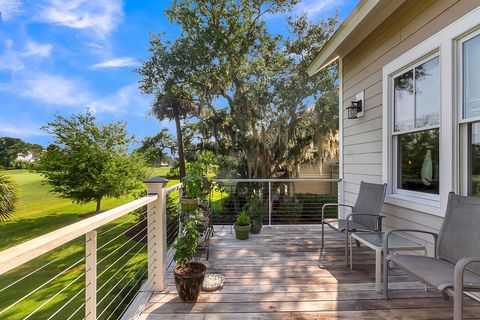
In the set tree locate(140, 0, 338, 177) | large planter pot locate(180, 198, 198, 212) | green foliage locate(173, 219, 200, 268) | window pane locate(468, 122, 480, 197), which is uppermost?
tree locate(140, 0, 338, 177)

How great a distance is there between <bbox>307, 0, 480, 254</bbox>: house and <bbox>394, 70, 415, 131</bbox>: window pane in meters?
0.01

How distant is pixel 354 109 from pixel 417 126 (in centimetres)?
122

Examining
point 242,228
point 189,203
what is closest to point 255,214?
point 242,228

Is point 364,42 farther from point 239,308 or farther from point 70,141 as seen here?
point 70,141

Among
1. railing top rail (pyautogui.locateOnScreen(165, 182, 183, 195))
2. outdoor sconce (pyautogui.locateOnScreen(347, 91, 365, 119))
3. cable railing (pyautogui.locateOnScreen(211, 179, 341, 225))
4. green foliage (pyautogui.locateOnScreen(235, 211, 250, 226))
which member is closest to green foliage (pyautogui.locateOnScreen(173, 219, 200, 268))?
railing top rail (pyautogui.locateOnScreen(165, 182, 183, 195))

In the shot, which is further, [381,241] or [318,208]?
[318,208]

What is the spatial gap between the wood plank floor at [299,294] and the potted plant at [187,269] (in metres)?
0.10

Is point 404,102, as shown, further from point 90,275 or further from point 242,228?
point 90,275

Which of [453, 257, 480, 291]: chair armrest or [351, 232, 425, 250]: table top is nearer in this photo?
[453, 257, 480, 291]: chair armrest

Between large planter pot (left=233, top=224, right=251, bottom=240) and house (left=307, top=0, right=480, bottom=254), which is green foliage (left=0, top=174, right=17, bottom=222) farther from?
house (left=307, top=0, right=480, bottom=254)

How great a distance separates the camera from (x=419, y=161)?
9.30 ft

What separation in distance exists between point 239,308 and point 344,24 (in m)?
3.55

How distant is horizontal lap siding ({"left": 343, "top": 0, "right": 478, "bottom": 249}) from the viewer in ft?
8.26

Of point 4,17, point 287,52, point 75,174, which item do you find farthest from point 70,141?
point 4,17
